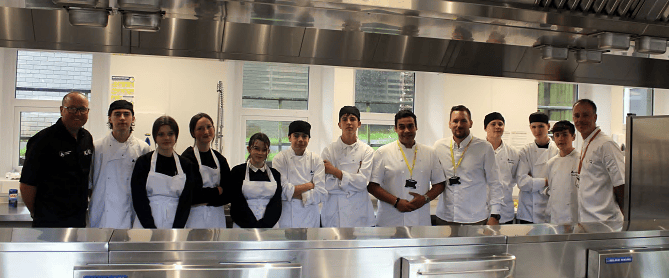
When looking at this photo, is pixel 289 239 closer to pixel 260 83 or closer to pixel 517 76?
pixel 517 76

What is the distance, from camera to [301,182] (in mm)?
2893

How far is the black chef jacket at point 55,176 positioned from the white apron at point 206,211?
0.55m

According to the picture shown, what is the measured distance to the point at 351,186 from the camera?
9.84 feet

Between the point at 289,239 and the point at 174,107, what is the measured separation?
313cm

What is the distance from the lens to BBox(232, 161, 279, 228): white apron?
262 centimetres

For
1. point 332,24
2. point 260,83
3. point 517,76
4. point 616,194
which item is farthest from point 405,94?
point 332,24

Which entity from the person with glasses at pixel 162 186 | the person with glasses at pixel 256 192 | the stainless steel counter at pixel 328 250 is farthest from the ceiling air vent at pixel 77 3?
the person with glasses at pixel 256 192

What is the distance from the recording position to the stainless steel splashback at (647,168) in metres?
2.45

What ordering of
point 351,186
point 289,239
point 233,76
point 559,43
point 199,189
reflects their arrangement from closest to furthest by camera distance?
point 289,239 < point 559,43 < point 199,189 < point 351,186 < point 233,76

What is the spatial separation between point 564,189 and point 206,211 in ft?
7.42

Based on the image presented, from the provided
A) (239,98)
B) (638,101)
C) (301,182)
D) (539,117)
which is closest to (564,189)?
(539,117)

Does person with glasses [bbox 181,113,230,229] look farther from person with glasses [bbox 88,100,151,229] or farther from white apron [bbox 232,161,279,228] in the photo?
person with glasses [bbox 88,100,151,229]

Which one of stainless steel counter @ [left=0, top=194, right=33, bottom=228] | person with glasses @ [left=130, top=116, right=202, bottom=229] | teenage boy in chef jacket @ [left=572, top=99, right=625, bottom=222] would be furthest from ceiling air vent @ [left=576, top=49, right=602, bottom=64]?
stainless steel counter @ [left=0, top=194, right=33, bottom=228]

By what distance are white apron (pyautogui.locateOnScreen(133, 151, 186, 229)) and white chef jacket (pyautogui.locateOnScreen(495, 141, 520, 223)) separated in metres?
2.19
